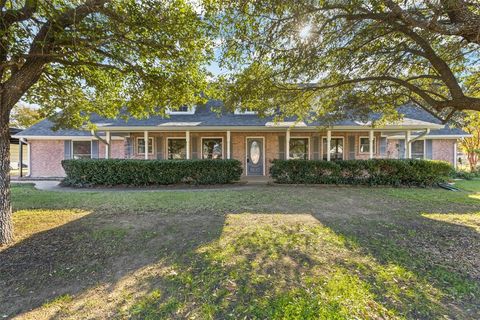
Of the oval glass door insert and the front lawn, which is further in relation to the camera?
the oval glass door insert

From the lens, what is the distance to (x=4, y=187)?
14.3 feet

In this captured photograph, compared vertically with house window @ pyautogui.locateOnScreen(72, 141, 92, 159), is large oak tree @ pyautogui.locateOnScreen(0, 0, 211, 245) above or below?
above

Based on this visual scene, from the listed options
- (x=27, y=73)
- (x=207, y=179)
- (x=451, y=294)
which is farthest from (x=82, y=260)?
(x=207, y=179)

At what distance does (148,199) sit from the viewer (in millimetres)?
8203

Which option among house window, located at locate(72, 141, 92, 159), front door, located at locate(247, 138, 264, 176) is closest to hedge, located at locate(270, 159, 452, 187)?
front door, located at locate(247, 138, 264, 176)

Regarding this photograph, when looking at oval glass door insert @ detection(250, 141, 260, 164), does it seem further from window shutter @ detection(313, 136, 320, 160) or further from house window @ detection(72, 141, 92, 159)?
house window @ detection(72, 141, 92, 159)

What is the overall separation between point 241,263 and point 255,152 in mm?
11412

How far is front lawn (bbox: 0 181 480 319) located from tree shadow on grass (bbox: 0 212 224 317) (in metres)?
0.02

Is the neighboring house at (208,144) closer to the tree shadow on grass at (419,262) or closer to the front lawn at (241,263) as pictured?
the front lawn at (241,263)

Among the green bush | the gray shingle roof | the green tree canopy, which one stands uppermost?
the green tree canopy

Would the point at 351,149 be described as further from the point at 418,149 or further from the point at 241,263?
the point at 241,263

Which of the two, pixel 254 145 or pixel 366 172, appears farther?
pixel 254 145

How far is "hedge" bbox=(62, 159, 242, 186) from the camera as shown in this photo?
11.0 m

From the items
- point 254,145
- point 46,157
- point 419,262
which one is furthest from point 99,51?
point 46,157
